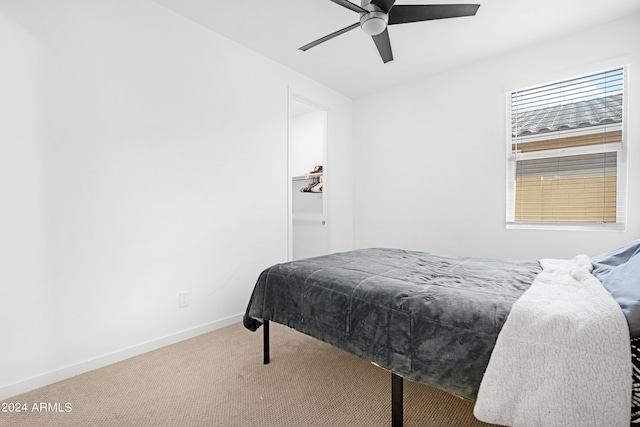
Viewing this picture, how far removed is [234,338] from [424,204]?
2523mm

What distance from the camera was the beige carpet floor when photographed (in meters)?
1.47

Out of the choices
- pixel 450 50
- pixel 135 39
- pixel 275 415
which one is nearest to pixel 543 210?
pixel 450 50

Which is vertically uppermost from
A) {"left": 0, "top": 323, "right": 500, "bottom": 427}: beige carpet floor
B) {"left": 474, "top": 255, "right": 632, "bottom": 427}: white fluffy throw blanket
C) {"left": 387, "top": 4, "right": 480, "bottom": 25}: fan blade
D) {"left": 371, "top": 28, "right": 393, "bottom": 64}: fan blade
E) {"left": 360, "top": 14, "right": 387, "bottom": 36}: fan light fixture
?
{"left": 387, "top": 4, "right": 480, "bottom": 25}: fan blade

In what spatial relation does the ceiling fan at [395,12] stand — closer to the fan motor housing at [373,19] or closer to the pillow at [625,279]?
the fan motor housing at [373,19]

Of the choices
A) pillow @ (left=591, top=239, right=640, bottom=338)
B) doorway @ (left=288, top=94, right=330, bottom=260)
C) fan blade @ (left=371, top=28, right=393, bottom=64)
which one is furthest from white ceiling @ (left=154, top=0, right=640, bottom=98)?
pillow @ (left=591, top=239, right=640, bottom=338)

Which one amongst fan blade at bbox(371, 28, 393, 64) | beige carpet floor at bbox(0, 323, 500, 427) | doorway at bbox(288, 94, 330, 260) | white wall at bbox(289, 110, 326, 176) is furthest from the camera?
white wall at bbox(289, 110, 326, 176)

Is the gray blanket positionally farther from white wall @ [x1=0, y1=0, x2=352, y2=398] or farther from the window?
the window

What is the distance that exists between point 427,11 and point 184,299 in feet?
9.00

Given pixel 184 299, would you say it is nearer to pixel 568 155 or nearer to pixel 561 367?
pixel 561 367

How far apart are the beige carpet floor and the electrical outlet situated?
1.27 feet

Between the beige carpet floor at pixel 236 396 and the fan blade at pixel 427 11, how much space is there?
2291 millimetres

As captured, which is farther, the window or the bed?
the window

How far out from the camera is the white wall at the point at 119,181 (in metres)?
1.74

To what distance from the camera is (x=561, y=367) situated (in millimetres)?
917
